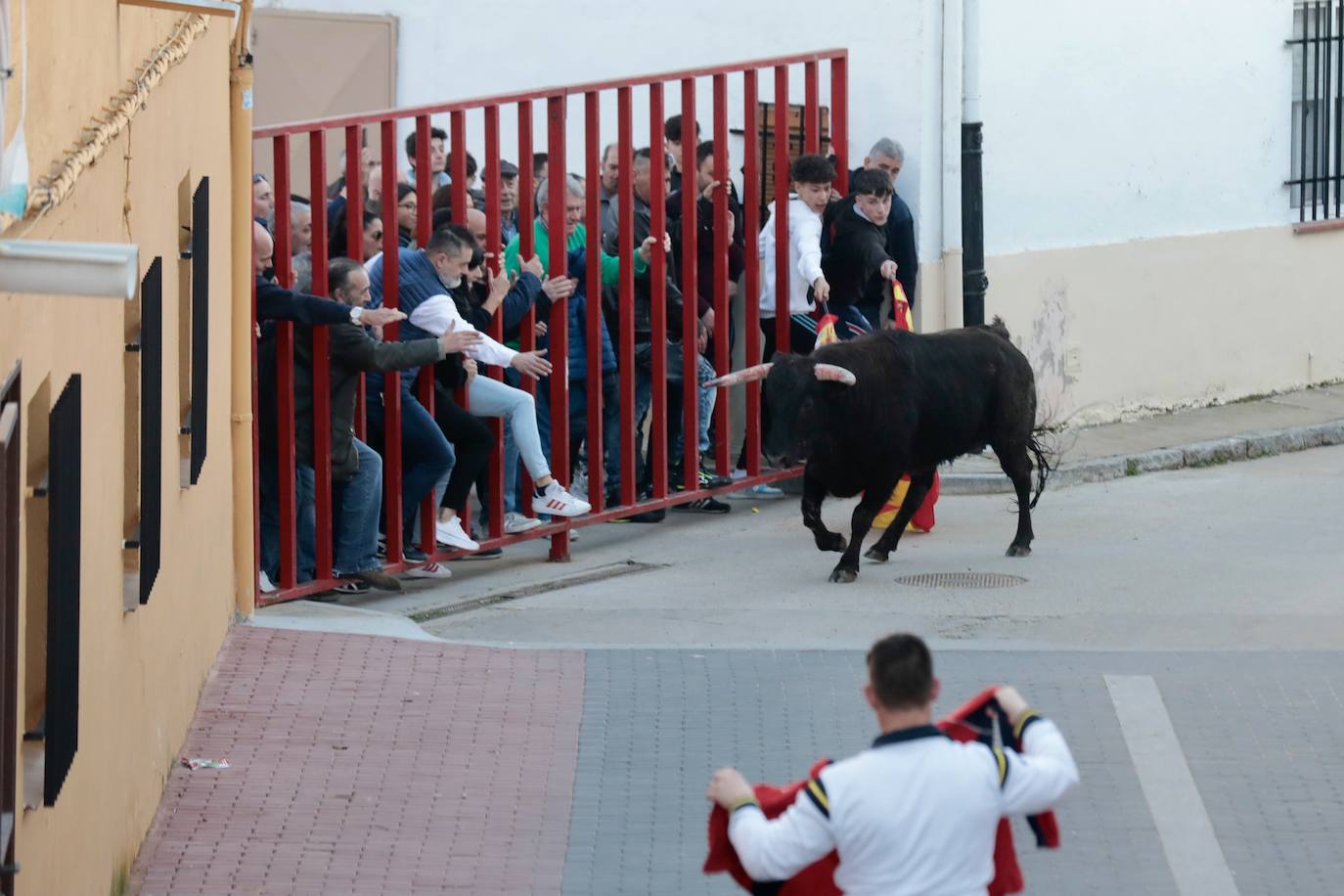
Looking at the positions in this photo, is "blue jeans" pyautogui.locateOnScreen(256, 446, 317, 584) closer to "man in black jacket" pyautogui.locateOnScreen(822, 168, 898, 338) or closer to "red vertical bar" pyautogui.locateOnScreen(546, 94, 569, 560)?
"red vertical bar" pyautogui.locateOnScreen(546, 94, 569, 560)

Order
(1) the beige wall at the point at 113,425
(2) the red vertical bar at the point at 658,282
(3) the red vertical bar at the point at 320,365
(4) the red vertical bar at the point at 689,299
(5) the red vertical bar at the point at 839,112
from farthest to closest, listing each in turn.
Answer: (5) the red vertical bar at the point at 839,112 → (4) the red vertical bar at the point at 689,299 → (2) the red vertical bar at the point at 658,282 → (3) the red vertical bar at the point at 320,365 → (1) the beige wall at the point at 113,425

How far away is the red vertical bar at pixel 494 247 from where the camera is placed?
1095 centimetres

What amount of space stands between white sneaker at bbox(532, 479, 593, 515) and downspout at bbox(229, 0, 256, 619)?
2.02 metres

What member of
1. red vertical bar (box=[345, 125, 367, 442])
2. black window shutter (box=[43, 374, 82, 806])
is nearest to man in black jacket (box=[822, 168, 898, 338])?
red vertical bar (box=[345, 125, 367, 442])

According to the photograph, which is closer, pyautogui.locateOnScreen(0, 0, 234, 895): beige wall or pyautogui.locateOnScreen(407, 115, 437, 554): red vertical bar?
pyautogui.locateOnScreen(0, 0, 234, 895): beige wall

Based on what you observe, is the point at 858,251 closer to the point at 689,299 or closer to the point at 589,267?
the point at 689,299

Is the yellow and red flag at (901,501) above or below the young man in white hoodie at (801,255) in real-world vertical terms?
below

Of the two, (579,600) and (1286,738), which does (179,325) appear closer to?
(579,600)

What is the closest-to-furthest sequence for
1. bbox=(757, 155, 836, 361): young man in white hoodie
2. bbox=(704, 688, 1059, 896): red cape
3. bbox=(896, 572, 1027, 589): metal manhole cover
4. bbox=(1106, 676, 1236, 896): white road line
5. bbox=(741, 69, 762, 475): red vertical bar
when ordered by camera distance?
bbox=(704, 688, 1059, 896): red cape < bbox=(1106, 676, 1236, 896): white road line < bbox=(896, 572, 1027, 589): metal manhole cover < bbox=(741, 69, 762, 475): red vertical bar < bbox=(757, 155, 836, 361): young man in white hoodie

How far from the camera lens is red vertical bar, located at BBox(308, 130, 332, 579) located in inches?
397

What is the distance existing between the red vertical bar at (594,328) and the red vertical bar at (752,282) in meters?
1.19

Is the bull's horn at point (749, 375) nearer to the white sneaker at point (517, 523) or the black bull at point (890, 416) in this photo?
the black bull at point (890, 416)

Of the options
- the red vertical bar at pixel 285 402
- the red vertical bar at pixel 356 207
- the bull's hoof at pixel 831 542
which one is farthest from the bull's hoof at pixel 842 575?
the red vertical bar at pixel 285 402

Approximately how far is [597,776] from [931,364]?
13.5ft
